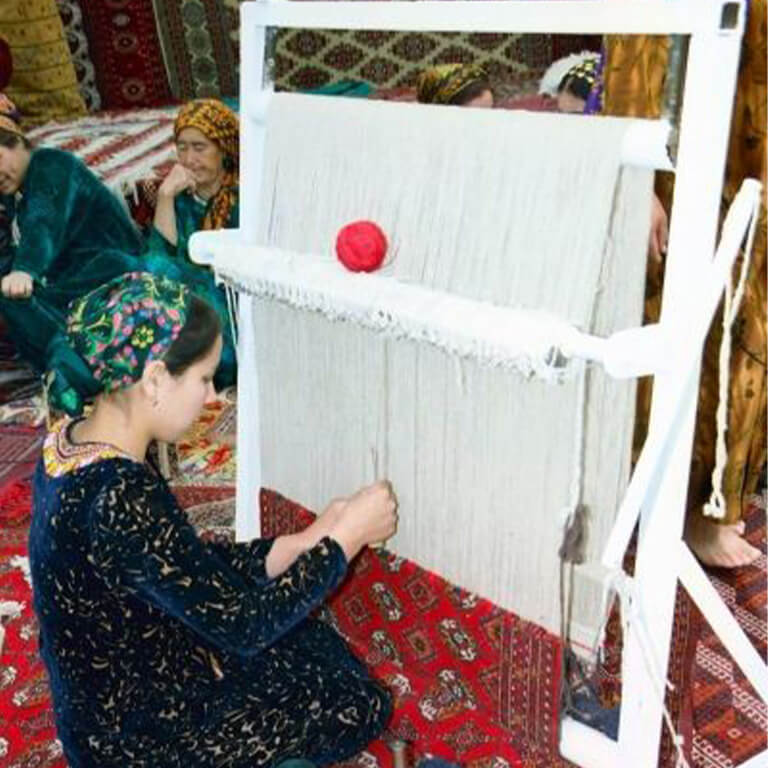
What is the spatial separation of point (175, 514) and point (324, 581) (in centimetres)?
23

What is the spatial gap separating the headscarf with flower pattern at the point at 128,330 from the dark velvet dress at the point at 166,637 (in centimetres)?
11

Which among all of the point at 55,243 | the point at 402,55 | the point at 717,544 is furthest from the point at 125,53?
the point at 717,544

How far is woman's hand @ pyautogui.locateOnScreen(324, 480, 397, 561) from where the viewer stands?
1425 millimetres

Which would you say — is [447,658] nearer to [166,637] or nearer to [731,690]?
[166,637]

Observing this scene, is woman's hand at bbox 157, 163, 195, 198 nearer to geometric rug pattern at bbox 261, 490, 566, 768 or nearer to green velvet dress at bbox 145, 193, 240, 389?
green velvet dress at bbox 145, 193, 240, 389

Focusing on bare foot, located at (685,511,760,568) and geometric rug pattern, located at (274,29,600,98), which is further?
geometric rug pattern, located at (274,29,600,98)

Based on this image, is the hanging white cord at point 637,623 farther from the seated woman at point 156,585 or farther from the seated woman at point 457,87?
the seated woman at point 457,87

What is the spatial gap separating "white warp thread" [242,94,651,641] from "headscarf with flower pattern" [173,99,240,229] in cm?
153

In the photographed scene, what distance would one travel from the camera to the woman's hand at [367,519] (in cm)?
143

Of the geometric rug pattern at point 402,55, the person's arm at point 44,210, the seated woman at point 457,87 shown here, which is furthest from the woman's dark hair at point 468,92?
the geometric rug pattern at point 402,55

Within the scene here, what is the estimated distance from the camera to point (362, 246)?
4.26 feet

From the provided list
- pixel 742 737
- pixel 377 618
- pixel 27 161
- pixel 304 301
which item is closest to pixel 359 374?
pixel 304 301

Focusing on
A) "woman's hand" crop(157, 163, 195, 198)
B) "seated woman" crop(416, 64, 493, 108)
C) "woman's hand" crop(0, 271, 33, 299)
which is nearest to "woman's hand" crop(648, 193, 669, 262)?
"seated woman" crop(416, 64, 493, 108)

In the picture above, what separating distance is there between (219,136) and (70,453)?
1856mm
